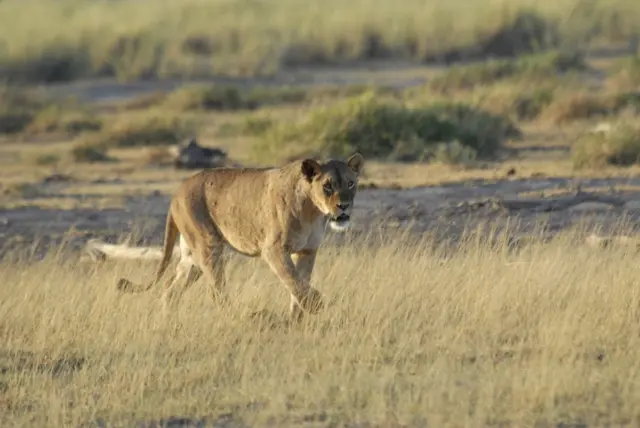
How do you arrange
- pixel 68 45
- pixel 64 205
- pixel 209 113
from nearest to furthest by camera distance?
pixel 64 205
pixel 209 113
pixel 68 45

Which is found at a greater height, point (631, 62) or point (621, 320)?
point (621, 320)

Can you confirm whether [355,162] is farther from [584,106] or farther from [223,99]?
[223,99]

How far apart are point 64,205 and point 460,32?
30.4 metres

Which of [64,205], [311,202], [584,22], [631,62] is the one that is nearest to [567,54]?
[631,62]

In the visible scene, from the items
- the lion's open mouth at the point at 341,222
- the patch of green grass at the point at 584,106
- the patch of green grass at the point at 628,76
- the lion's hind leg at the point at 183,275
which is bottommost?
the patch of green grass at the point at 628,76

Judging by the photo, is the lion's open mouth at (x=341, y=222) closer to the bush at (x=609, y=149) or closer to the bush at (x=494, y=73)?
the bush at (x=609, y=149)

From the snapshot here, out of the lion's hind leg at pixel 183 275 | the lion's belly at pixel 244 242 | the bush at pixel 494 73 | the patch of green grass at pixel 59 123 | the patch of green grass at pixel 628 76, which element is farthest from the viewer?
the bush at pixel 494 73

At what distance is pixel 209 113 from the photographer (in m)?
30.4

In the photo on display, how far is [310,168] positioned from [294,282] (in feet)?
2.23

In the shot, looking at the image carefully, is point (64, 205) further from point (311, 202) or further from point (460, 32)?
point (460, 32)

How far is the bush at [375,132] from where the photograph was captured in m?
21.0

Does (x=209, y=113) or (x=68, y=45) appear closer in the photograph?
(x=209, y=113)

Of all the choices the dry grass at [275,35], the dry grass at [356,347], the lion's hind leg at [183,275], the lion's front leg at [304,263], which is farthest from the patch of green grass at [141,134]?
the lion's front leg at [304,263]

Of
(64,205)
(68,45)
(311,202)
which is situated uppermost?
(311,202)
